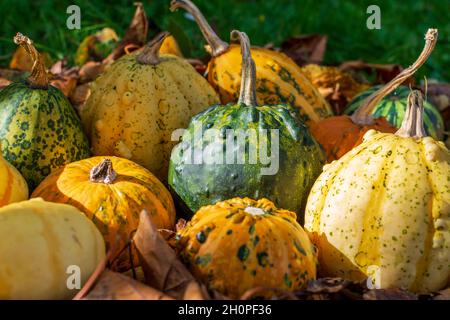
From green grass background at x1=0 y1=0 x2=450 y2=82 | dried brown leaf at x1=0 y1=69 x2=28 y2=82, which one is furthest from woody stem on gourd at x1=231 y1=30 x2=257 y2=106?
green grass background at x1=0 y1=0 x2=450 y2=82

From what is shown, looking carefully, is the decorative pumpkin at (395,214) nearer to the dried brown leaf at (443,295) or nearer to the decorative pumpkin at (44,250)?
the dried brown leaf at (443,295)

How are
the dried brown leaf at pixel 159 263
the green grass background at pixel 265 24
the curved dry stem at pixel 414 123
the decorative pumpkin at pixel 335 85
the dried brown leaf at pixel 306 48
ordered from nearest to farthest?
the dried brown leaf at pixel 159 263
the curved dry stem at pixel 414 123
the decorative pumpkin at pixel 335 85
the dried brown leaf at pixel 306 48
the green grass background at pixel 265 24

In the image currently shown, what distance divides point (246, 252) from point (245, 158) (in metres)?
0.65

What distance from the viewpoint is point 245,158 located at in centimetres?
300

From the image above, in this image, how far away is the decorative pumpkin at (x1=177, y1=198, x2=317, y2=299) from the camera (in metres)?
2.42

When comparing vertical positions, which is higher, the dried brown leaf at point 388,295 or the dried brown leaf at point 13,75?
the dried brown leaf at point 13,75

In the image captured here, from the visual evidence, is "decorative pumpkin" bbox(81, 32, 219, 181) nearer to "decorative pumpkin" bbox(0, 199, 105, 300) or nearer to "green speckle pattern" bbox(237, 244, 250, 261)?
"decorative pumpkin" bbox(0, 199, 105, 300)

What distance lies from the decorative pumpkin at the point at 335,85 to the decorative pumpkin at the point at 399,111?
0.14 m

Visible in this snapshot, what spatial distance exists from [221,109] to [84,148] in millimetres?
653

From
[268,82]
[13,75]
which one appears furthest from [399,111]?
[13,75]

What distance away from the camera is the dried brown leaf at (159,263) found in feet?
7.86

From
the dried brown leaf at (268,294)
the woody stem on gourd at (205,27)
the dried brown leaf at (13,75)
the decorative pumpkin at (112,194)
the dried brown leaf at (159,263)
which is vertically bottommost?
the dried brown leaf at (268,294)

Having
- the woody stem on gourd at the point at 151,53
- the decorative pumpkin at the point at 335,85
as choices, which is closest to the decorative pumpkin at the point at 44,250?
the woody stem on gourd at the point at 151,53

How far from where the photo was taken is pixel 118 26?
231 inches
